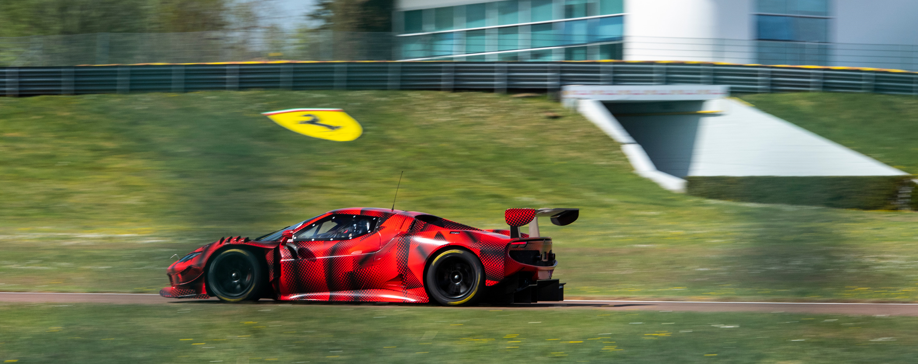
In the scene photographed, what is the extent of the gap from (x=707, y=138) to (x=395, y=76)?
33.5 feet

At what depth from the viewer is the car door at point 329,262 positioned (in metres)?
7.83

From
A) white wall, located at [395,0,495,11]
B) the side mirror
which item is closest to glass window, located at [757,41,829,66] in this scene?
white wall, located at [395,0,495,11]

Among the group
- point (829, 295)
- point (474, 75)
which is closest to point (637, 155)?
point (474, 75)

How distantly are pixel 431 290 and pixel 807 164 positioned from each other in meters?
19.5

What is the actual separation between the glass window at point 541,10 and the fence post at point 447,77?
776cm

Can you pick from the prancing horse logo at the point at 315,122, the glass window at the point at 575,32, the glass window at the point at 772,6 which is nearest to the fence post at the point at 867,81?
the glass window at the point at 772,6

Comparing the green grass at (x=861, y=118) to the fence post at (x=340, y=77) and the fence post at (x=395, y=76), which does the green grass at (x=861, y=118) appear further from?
the fence post at (x=340, y=77)

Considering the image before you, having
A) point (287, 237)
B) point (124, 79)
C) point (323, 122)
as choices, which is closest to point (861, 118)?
point (323, 122)

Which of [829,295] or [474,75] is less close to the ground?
[474,75]

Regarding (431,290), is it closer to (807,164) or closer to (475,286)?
(475,286)

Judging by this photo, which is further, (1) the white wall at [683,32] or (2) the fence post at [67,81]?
(1) the white wall at [683,32]

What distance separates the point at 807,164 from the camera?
24.3m

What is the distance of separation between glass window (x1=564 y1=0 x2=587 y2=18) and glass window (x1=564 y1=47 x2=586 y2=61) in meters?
1.60

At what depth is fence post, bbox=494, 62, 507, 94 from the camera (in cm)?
2783
